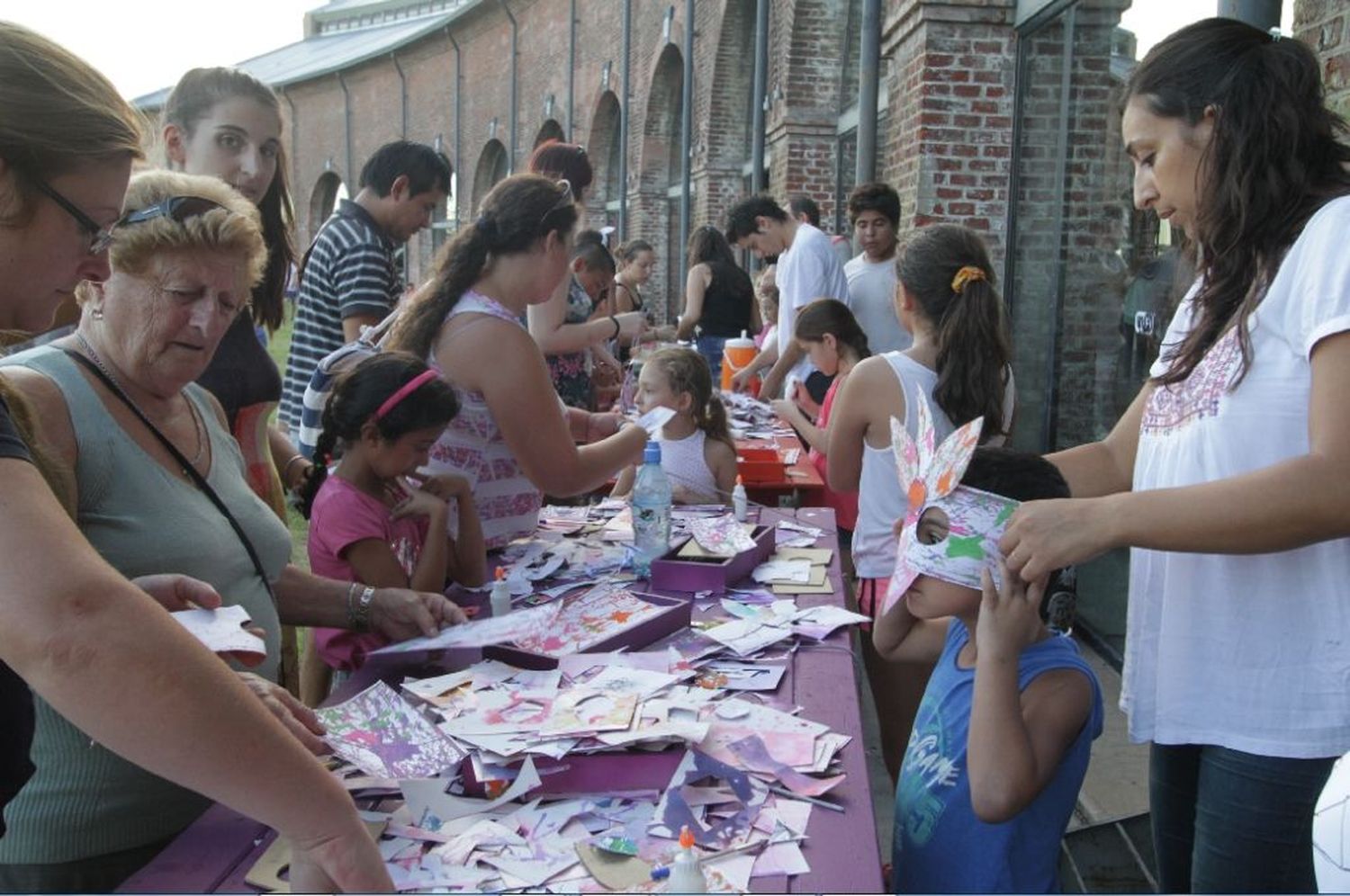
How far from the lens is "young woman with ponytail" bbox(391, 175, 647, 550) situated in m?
2.82

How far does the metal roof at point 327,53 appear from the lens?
3656 centimetres

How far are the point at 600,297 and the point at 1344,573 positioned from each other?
5.91 meters

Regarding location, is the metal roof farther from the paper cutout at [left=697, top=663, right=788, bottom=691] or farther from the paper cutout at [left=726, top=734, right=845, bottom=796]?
the paper cutout at [left=726, top=734, right=845, bottom=796]

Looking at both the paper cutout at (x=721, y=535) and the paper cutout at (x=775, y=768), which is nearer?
the paper cutout at (x=775, y=768)

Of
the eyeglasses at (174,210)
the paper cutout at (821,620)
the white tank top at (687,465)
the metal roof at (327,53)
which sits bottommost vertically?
the paper cutout at (821,620)

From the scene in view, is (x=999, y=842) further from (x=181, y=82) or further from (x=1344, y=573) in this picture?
(x=181, y=82)

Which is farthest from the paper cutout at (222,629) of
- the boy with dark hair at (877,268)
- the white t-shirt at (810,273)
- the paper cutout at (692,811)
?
the white t-shirt at (810,273)

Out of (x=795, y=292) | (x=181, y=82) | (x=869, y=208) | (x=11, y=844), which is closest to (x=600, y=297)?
(x=795, y=292)

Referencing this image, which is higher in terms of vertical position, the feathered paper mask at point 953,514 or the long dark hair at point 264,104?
the long dark hair at point 264,104

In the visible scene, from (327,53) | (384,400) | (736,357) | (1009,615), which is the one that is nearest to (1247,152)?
(1009,615)

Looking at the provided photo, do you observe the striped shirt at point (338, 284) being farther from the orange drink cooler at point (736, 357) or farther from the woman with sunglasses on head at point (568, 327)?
the orange drink cooler at point (736, 357)

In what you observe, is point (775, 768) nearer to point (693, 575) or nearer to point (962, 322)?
point (693, 575)

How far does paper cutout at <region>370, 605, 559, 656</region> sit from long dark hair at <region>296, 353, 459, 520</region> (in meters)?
0.56

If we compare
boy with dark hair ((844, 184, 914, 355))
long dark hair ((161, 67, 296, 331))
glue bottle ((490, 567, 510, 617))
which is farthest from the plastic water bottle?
boy with dark hair ((844, 184, 914, 355))
